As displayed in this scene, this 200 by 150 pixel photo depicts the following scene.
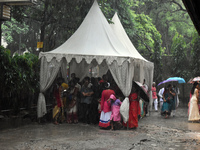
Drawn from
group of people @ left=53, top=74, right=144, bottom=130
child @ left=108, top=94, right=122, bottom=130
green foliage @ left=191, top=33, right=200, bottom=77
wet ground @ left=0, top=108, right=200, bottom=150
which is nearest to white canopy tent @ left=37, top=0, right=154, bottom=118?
group of people @ left=53, top=74, right=144, bottom=130

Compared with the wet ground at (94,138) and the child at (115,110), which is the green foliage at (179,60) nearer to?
the wet ground at (94,138)

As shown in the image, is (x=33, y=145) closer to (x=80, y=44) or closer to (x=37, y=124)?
(x=37, y=124)

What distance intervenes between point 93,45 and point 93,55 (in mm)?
930

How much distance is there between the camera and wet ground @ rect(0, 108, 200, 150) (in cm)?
827

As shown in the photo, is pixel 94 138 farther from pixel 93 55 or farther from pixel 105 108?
pixel 93 55

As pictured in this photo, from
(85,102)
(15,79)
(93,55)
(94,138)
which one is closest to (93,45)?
(93,55)

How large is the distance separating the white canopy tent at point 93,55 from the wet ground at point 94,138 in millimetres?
1577

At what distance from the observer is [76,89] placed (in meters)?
12.8

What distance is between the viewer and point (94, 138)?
946cm

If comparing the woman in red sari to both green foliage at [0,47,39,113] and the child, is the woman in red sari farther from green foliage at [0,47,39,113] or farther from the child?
green foliage at [0,47,39,113]

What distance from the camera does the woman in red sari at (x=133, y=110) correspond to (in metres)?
11.6

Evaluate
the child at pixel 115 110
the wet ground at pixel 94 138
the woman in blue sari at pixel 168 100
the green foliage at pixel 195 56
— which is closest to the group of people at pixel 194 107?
the woman in blue sari at pixel 168 100

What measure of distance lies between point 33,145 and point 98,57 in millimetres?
4895

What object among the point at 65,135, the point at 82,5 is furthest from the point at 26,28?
the point at 65,135
